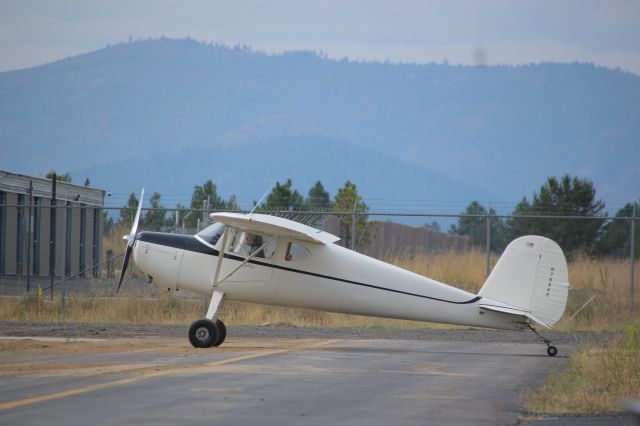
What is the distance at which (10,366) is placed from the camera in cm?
1255

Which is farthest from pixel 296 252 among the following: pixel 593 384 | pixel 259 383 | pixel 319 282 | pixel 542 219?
pixel 542 219

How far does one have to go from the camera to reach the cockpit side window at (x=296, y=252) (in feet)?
54.7

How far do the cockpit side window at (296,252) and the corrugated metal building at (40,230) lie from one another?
12.3 metres

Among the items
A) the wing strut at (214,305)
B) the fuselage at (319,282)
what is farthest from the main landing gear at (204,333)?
the fuselage at (319,282)

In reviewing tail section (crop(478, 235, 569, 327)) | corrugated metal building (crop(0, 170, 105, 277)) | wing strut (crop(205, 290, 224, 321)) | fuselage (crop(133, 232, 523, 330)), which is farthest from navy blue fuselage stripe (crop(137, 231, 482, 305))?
corrugated metal building (crop(0, 170, 105, 277))

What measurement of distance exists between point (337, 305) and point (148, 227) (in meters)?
21.6

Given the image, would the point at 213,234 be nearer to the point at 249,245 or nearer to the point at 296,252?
the point at 249,245

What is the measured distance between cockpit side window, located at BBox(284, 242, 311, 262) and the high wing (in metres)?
0.15

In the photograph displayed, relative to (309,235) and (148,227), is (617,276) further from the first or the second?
(148,227)

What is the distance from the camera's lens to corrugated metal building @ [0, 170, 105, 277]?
29.2m

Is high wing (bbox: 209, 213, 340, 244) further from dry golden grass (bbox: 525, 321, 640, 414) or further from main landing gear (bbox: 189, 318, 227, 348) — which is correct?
dry golden grass (bbox: 525, 321, 640, 414)

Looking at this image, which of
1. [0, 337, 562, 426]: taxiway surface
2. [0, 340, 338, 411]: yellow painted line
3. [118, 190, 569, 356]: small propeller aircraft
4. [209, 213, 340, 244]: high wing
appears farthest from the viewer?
[118, 190, 569, 356]: small propeller aircraft

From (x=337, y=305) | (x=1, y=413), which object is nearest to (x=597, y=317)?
(x=337, y=305)

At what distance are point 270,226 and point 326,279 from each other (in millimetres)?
1368
